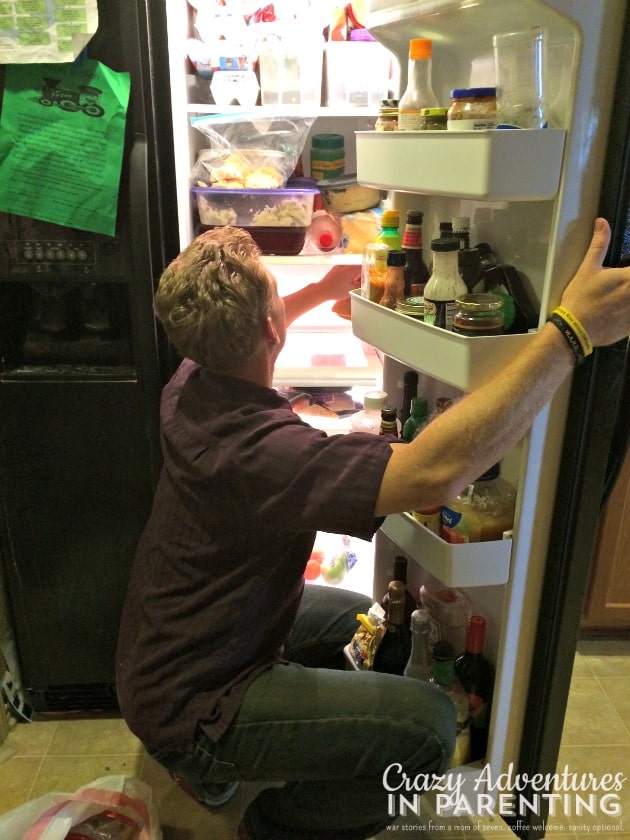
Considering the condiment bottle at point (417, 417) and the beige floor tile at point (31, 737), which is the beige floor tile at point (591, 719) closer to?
the condiment bottle at point (417, 417)

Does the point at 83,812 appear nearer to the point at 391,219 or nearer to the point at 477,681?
the point at 477,681

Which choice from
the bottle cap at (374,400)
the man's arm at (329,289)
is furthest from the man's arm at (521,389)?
the man's arm at (329,289)

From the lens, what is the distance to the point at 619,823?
4.87ft

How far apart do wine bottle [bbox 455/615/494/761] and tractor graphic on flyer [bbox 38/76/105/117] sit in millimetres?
1183

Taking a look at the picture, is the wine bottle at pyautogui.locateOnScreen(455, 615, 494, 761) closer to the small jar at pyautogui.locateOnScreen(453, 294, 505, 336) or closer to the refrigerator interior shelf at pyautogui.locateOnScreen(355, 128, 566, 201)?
the small jar at pyautogui.locateOnScreen(453, 294, 505, 336)

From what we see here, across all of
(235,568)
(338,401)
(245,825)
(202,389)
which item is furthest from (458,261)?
(245,825)

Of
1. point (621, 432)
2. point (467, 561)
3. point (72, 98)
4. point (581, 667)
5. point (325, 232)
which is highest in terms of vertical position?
point (72, 98)

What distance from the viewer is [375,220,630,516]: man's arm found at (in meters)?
0.96

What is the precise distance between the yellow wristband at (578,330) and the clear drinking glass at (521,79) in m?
0.26

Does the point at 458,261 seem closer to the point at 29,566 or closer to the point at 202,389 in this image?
the point at 202,389

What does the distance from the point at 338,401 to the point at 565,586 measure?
929mm

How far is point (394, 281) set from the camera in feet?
3.99

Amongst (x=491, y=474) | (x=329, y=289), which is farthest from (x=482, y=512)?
(x=329, y=289)

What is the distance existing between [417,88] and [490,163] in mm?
317
